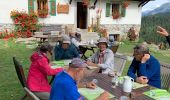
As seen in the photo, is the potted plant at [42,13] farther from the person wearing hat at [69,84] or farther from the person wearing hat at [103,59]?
the person wearing hat at [69,84]

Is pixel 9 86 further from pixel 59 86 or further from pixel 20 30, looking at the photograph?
pixel 20 30

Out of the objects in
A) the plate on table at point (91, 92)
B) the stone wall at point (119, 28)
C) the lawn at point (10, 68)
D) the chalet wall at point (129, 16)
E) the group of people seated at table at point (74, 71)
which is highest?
the chalet wall at point (129, 16)

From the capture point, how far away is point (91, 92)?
398cm

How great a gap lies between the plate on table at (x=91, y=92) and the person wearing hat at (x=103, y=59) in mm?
1894

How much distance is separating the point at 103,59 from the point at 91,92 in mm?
2367

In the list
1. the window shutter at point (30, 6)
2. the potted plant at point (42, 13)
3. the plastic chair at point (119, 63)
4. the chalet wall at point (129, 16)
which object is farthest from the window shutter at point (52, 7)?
the plastic chair at point (119, 63)

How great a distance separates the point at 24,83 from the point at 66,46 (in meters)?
2.59

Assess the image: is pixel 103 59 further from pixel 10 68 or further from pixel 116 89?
pixel 10 68

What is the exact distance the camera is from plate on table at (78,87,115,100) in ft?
12.2

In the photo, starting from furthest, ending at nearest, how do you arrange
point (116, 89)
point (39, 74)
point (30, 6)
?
1. point (30, 6)
2. point (39, 74)
3. point (116, 89)

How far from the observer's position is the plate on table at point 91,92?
373 cm

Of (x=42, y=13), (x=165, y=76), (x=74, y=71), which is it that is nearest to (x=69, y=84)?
(x=74, y=71)

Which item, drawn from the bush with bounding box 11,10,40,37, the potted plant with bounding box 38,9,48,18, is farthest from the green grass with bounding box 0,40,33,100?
the potted plant with bounding box 38,9,48,18

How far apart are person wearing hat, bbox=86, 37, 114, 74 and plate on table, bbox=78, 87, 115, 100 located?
189cm
